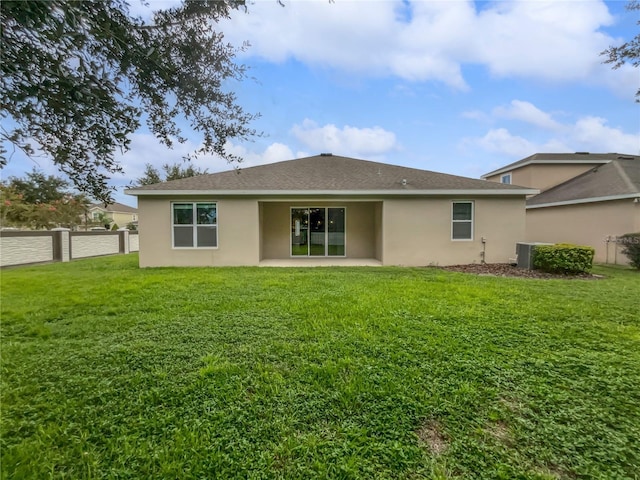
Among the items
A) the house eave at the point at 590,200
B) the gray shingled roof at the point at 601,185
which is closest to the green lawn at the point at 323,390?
the house eave at the point at 590,200

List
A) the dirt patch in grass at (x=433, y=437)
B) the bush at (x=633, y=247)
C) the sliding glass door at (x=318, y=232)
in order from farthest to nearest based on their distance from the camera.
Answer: the sliding glass door at (x=318, y=232)
the bush at (x=633, y=247)
the dirt patch in grass at (x=433, y=437)

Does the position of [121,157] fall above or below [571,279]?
above

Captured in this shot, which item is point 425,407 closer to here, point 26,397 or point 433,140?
point 26,397

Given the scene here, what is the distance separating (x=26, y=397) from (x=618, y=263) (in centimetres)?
1756

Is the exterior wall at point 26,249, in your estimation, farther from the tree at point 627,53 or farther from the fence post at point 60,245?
the tree at point 627,53

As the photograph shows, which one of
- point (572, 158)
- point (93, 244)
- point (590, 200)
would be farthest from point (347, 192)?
point (572, 158)

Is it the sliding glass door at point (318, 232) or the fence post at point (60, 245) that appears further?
Result: the fence post at point (60, 245)

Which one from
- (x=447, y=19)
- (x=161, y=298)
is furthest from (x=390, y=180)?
(x=161, y=298)

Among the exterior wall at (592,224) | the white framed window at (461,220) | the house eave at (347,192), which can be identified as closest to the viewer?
the house eave at (347,192)

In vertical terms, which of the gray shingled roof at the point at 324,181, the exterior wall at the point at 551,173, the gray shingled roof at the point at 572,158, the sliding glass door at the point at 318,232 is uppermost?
the gray shingled roof at the point at 572,158

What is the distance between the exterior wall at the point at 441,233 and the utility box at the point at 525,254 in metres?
0.65

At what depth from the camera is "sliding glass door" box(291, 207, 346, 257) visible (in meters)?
13.7

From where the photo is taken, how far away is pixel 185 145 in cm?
411

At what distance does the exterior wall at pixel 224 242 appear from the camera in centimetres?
1167
